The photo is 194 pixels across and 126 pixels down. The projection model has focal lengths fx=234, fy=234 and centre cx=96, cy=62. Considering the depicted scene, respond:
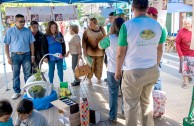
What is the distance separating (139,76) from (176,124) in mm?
1440

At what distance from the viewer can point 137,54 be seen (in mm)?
2471

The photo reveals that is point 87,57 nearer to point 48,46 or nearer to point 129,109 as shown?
point 48,46

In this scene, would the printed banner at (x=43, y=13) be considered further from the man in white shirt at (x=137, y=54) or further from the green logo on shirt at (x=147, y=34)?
the green logo on shirt at (x=147, y=34)

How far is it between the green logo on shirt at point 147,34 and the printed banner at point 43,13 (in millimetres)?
3818

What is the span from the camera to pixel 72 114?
10.9 ft

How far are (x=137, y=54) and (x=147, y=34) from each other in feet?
0.76

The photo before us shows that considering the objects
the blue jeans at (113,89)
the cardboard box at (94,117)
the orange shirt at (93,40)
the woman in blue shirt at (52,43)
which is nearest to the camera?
the blue jeans at (113,89)

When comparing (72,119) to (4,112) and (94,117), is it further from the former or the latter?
(4,112)

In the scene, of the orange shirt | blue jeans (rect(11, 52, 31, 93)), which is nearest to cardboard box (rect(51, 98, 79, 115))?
blue jeans (rect(11, 52, 31, 93))

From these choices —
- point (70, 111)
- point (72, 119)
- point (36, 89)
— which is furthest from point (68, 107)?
point (36, 89)

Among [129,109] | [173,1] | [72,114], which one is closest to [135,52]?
[129,109]

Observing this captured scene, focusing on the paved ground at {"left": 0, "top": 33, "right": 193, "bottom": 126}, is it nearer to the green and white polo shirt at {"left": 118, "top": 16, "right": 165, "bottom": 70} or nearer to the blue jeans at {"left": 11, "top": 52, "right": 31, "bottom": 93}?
the blue jeans at {"left": 11, "top": 52, "right": 31, "bottom": 93}

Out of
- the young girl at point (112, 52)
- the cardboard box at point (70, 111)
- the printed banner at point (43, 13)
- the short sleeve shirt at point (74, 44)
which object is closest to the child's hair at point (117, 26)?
the young girl at point (112, 52)

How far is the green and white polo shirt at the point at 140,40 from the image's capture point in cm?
240
